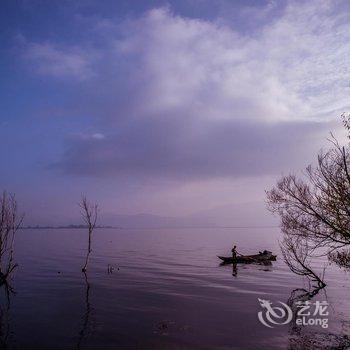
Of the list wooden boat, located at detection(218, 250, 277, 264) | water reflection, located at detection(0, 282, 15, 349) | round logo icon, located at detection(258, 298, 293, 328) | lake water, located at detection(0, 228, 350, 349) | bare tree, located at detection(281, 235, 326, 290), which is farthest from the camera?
wooden boat, located at detection(218, 250, 277, 264)

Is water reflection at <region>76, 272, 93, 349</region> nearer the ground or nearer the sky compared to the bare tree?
nearer the ground

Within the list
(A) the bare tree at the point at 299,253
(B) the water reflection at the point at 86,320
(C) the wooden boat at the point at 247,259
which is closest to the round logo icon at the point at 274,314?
(A) the bare tree at the point at 299,253

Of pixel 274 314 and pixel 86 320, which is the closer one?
pixel 86 320

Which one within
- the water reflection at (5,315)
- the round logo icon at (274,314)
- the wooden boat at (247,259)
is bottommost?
the water reflection at (5,315)

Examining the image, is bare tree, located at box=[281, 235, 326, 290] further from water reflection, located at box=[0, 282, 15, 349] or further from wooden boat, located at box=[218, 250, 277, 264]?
water reflection, located at box=[0, 282, 15, 349]

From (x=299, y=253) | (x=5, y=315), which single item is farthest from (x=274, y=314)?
(x=5, y=315)

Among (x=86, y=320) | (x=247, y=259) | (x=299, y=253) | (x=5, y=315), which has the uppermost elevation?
(x=299, y=253)

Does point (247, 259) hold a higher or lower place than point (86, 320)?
higher

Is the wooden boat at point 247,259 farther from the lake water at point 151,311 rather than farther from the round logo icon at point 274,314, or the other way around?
the round logo icon at point 274,314

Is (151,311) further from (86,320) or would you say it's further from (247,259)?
(247,259)

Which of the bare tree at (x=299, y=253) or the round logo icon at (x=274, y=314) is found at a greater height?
the bare tree at (x=299, y=253)

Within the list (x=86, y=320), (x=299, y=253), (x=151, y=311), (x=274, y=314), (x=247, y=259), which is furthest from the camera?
(x=247, y=259)

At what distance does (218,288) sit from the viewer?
32406 millimetres

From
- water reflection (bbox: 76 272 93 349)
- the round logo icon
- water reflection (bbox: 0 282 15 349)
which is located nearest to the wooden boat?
the round logo icon
